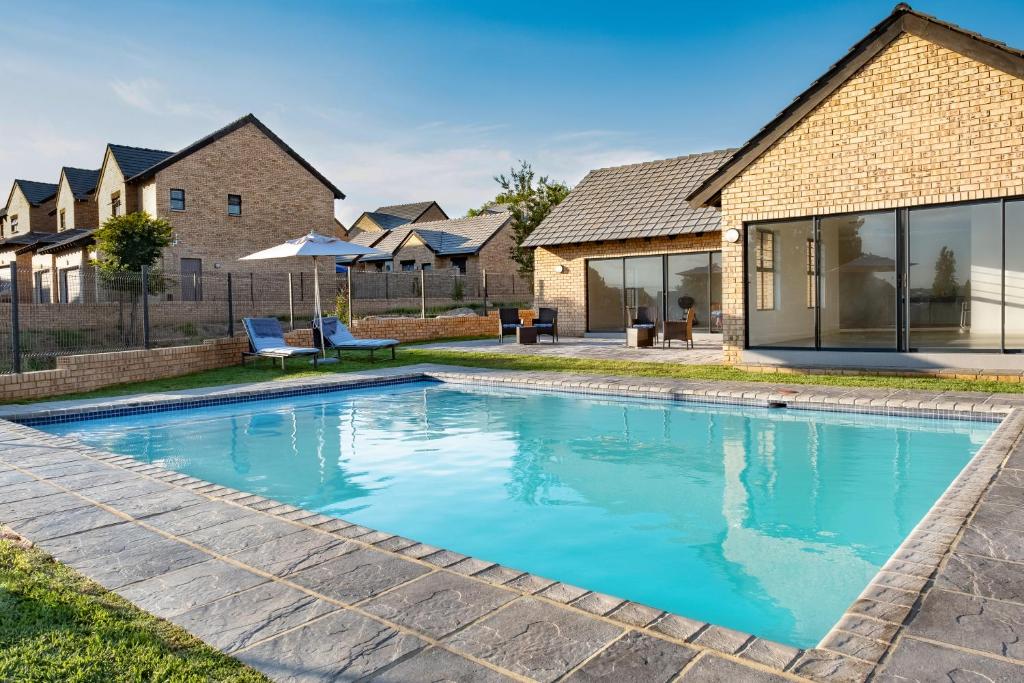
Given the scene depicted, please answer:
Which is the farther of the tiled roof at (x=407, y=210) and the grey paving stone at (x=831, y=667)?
the tiled roof at (x=407, y=210)

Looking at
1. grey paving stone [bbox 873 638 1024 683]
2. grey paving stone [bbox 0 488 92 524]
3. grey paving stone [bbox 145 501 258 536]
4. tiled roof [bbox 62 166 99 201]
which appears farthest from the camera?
tiled roof [bbox 62 166 99 201]

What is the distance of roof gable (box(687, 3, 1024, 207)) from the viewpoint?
395 inches

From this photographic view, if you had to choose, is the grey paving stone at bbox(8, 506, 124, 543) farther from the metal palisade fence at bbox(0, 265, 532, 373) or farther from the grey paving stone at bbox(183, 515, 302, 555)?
the metal palisade fence at bbox(0, 265, 532, 373)

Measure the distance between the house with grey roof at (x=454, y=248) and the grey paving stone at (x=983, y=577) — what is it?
3424cm

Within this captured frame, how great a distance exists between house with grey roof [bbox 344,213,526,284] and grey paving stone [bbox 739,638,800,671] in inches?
1375

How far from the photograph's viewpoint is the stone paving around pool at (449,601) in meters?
2.53

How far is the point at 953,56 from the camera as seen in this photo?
10.4 meters

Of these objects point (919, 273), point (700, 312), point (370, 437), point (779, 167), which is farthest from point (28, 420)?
point (700, 312)

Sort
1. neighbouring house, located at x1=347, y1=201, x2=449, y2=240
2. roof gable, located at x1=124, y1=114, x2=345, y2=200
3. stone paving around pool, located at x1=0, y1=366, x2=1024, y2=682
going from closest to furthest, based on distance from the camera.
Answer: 1. stone paving around pool, located at x1=0, y1=366, x2=1024, y2=682
2. roof gable, located at x1=124, y1=114, x2=345, y2=200
3. neighbouring house, located at x1=347, y1=201, x2=449, y2=240

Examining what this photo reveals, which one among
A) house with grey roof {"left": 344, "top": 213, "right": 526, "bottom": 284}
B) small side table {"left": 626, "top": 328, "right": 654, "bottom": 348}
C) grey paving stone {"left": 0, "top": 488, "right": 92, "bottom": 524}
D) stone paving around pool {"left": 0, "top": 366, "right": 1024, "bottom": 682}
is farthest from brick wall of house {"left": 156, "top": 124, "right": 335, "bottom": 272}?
stone paving around pool {"left": 0, "top": 366, "right": 1024, "bottom": 682}

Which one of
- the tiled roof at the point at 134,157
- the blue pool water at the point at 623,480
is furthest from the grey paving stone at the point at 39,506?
the tiled roof at the point at 134,157

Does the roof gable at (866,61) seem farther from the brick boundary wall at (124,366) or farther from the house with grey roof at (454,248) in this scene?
the house with grey roof at (454,248)

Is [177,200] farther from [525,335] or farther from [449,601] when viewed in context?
[449,601]

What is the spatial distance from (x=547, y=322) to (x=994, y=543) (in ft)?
52.4
